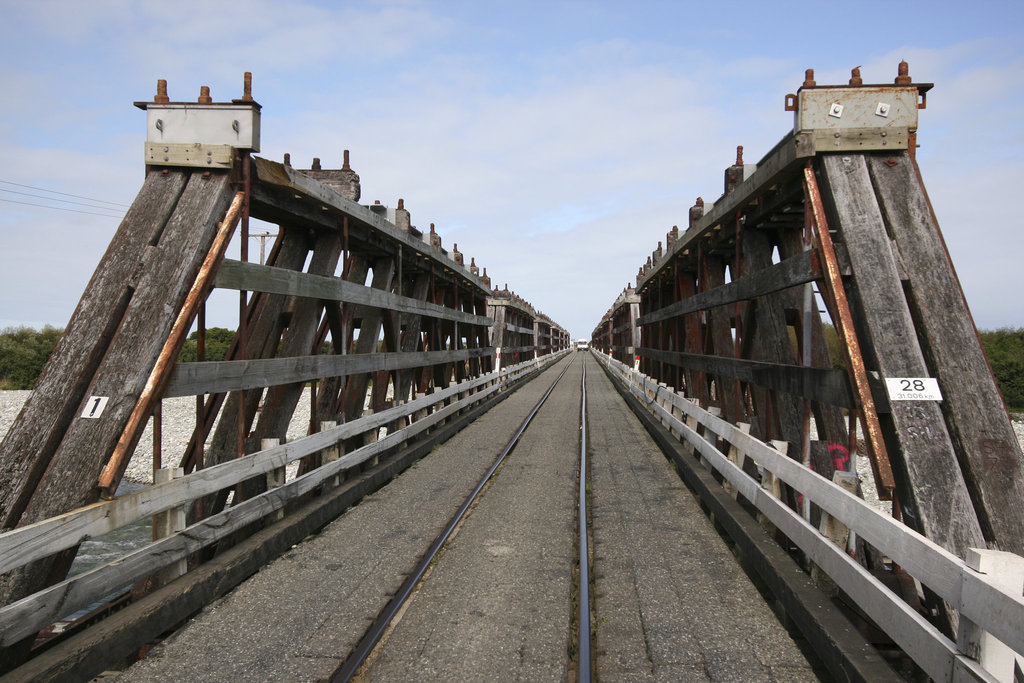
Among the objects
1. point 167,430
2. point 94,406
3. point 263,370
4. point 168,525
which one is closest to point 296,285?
point 263,370

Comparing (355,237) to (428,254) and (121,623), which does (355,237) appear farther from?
(121,623)

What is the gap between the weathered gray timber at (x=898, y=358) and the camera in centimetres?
373

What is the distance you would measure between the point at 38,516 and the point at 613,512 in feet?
16.3

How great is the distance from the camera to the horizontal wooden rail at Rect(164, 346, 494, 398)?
447 centimetres

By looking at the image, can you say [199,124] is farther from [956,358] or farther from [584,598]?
[956,358]

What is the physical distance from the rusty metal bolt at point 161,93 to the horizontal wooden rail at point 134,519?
2.95 metres

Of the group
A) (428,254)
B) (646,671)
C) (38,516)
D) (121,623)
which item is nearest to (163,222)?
(38,516)

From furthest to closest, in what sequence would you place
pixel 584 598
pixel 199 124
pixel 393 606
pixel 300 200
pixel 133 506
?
pixel 300 200
pixel 199 124
pixel 584 598
pixel 393 606
pixel 133 506

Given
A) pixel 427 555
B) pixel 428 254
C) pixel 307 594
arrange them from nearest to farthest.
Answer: pixel 307 594
pixel 427 555
pixel 428 254

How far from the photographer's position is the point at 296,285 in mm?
5906

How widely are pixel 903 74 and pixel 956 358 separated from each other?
7.51 feet

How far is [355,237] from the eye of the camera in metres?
7.97

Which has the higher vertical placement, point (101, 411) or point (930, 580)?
point (101, 411)

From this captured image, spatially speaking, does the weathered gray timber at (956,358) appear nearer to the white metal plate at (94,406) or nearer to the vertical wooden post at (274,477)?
the vertical wooden post at (274,477)
